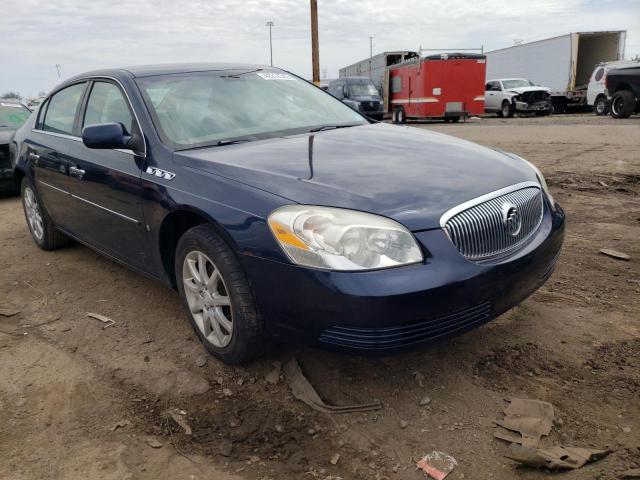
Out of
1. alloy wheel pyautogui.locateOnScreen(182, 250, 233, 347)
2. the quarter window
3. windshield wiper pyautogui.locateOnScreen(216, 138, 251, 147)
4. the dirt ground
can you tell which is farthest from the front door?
alloy wheel pyautogui.locateOnScreen(182, 250, 233, 347)

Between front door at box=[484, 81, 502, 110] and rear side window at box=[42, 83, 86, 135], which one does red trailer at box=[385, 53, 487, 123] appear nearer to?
front door at box=[484, 81, 502, 110]

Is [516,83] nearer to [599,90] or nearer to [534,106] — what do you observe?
[534,106]

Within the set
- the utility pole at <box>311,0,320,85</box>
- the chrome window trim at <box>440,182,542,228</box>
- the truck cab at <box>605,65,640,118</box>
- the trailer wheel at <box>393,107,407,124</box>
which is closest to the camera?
the chrome window trim at <box>440,182,542,228</box>

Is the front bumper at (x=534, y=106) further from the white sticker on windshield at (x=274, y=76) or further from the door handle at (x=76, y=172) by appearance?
the door handle at (x=76, y=172)

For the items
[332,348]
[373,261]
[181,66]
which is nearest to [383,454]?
[332,348]

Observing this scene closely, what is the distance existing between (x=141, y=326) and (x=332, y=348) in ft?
5.47

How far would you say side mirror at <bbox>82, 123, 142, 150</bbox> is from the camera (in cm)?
318

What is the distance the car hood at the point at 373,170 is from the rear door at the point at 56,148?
5.61 feet

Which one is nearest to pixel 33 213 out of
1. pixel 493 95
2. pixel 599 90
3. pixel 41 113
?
pixel 41 113

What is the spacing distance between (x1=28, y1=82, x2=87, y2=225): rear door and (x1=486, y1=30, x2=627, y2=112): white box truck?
23519 millimetres

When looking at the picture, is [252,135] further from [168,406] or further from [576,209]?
[576,209]

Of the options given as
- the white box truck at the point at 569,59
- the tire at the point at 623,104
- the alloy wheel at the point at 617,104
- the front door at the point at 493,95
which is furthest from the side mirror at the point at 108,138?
the white box truck at the point at 569,59

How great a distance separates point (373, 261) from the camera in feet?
7.39

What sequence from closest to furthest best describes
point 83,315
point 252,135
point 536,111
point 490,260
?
point 490,260
point 252,135
point 83,315
point 536,111
